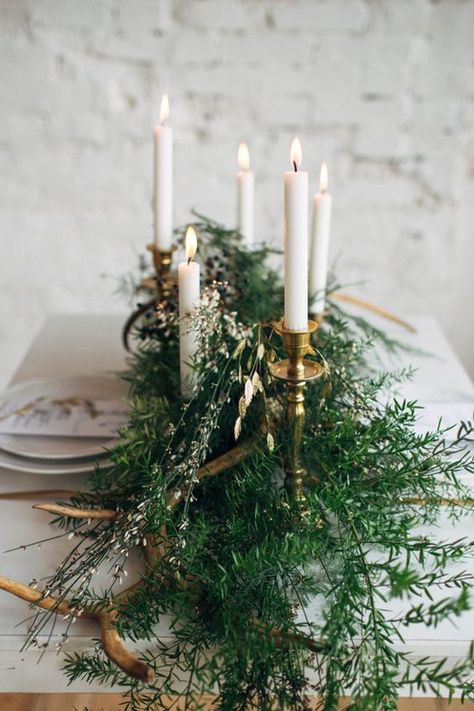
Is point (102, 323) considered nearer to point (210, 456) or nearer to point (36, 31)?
point (210, 456)

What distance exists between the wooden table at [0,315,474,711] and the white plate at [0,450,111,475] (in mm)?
18

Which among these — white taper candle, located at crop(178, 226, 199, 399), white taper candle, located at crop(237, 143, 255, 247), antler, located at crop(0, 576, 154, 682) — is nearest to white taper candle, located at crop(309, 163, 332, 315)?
white taper candle, located at crop(237, 143, 255, 247)

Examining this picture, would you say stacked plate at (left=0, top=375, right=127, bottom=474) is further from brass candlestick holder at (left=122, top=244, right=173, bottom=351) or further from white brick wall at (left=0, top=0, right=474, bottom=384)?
white brick wall at (left=0, top=0, right=474, bottom=384)

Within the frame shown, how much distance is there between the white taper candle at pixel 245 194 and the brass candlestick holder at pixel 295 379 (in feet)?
1.41

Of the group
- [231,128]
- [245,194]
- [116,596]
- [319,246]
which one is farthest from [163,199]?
[231,128]

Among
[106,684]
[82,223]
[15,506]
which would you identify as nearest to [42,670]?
[106,684]

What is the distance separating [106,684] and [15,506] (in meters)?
0.29

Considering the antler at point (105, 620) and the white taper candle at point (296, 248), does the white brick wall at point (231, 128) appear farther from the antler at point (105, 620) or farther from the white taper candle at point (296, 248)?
the antler at point (105, 620)

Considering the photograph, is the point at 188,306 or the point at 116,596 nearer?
the point at 116,596

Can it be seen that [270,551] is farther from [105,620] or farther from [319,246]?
[319,246]

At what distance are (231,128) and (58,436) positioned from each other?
1191mm

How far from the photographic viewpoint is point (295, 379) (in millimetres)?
688

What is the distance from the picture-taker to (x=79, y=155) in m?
1.97

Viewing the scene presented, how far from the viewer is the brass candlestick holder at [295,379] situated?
687 mm
